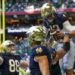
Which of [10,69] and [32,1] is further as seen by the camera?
[32,1]

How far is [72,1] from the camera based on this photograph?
15180 mm

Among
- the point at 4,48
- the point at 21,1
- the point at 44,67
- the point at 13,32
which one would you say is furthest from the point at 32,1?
the point at 44,67

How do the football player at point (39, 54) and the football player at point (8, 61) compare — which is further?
the football player at point (8, 61)

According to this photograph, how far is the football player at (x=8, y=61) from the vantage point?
3055mm

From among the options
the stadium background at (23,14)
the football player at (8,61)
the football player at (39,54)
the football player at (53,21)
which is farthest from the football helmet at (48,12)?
the stadium background at (23,14)

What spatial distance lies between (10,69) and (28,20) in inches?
593

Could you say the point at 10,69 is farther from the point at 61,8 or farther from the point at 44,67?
the point at 61,8

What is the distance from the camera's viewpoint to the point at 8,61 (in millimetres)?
3119

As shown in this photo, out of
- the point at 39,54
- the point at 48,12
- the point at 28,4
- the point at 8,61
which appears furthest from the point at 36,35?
the point at 28,4

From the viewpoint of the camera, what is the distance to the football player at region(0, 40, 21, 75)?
305 cm

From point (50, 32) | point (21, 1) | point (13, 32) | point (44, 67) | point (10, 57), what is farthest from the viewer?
point (21, 1)

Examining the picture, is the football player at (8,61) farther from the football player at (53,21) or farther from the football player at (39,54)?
the football player at (39,54)

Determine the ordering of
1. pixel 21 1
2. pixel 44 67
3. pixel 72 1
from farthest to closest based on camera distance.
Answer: pixel 21 1
pixel 72 1
pixel 44 67

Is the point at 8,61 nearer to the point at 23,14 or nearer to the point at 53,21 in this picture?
the point at 53,21
